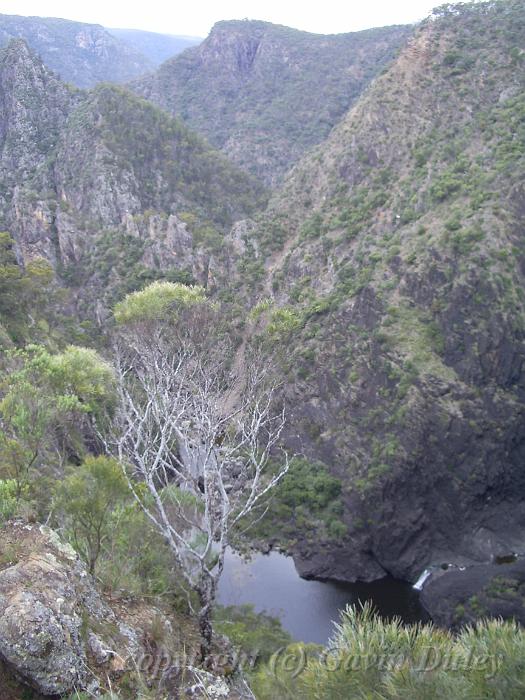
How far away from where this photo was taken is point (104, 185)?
6206 centimetres

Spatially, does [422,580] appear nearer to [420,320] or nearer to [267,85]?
[420,320]

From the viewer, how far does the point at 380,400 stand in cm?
3678

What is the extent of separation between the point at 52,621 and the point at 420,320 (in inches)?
1268

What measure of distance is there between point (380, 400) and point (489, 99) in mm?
28375

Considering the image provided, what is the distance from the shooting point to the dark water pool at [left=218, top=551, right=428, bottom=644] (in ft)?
92.1

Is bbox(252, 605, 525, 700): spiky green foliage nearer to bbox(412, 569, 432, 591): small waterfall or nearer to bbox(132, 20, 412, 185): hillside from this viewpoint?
bbox(412, 569, 432, 591): small waterfall

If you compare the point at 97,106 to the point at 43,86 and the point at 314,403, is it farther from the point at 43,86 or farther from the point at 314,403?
the point at 314,403

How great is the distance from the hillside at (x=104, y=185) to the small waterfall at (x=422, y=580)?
32452 mm

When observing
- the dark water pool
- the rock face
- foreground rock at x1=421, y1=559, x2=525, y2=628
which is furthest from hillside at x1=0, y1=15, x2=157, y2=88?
the rock face

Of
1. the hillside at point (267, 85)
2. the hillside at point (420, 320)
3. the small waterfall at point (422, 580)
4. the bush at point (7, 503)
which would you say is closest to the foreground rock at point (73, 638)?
the bush at point (7, 503)

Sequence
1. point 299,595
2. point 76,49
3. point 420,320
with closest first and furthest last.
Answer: point 299,595
point 420,320
point 76,49

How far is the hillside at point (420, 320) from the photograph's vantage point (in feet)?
112

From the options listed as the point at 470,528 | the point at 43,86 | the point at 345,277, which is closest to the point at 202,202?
the point at 43,86

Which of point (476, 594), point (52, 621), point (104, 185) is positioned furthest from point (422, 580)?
point (104, 185)
